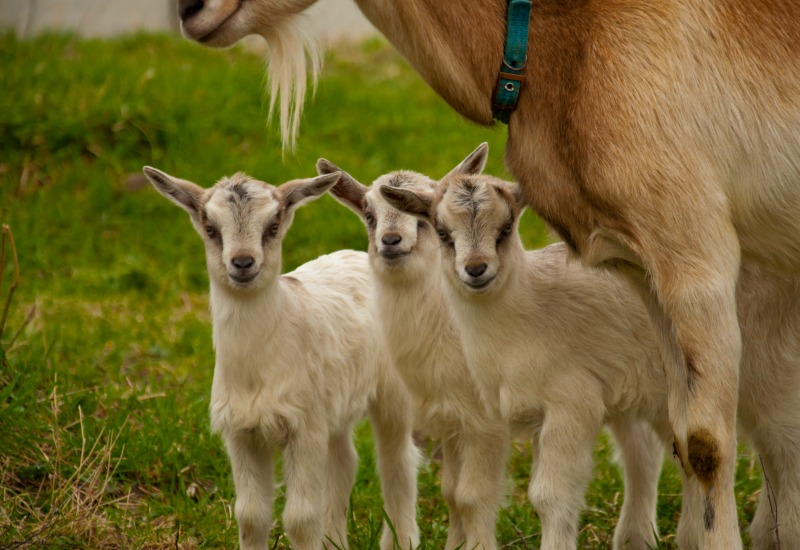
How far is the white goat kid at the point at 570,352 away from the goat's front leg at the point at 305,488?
2.31 feet

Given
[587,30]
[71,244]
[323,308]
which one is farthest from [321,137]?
[587,30]

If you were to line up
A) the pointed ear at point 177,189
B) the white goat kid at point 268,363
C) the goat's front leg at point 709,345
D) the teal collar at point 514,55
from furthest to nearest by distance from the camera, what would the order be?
1. the pointed ear at point 177,189
2. the white goat kid at point 268,363
3. the teal collar at point 514,55
4. the goat's front leg at point 709,345

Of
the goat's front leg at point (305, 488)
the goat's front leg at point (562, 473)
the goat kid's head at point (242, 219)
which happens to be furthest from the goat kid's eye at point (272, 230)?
the goat's front leg at point (562, 473)

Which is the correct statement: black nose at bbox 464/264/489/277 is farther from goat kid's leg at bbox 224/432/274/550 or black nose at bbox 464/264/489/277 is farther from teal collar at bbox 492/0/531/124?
goat kid's leg at bbox 224/432/274/550

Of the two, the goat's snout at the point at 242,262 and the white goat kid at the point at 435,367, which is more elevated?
the goat's snout at the point at 242,262

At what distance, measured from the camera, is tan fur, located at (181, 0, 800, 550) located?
3.93 m

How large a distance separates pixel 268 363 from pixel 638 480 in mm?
1712

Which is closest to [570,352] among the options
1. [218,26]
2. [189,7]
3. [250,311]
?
[250,311]

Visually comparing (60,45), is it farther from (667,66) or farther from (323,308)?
(667,66)

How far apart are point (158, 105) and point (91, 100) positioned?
20.8 inches

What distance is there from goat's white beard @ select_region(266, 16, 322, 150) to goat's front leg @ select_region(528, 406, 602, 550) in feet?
4.81

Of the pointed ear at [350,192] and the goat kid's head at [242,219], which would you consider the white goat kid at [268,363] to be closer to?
the goat kid's head at [242,219]

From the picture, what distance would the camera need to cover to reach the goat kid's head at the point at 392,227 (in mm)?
5102

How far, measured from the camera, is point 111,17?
13.8 metres
